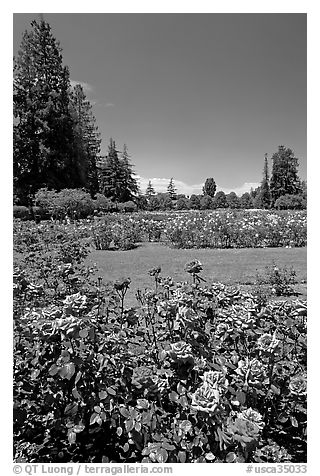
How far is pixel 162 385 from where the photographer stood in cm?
120

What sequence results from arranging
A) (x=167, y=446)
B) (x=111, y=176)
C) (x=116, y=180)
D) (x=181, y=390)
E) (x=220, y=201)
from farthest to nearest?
(x=220, y=201) < (x=111, y=176) < (x=116, y=180) < (x=181, y=390) < (x=167, y=446)

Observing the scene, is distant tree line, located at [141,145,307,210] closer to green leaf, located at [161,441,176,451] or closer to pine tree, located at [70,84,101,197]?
pine tree, located at [70,84,101,197]

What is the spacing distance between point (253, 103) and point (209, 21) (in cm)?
83

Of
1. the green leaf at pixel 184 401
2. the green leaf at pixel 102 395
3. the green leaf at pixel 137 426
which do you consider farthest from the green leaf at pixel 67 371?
the green leaf at pixel 184 401

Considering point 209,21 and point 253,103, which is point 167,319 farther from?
point 253,103

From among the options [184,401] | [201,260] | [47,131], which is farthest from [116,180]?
[184,401]

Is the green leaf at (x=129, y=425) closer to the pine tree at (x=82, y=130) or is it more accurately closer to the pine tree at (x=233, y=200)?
the pine tree at (x=82, y=130)

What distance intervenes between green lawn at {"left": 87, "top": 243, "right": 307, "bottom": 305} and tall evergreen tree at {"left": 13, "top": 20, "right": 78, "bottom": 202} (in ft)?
33.0

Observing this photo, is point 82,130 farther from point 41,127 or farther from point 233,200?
point 233,200

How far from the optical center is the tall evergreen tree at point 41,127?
15102 mm

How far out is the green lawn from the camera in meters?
4.84

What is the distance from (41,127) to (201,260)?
12855 mm

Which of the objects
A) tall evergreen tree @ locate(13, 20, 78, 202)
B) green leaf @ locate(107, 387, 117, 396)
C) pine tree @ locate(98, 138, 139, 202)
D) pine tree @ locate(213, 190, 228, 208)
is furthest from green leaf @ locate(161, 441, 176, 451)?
pine tree @ locate(213, 190, 228, 208)
